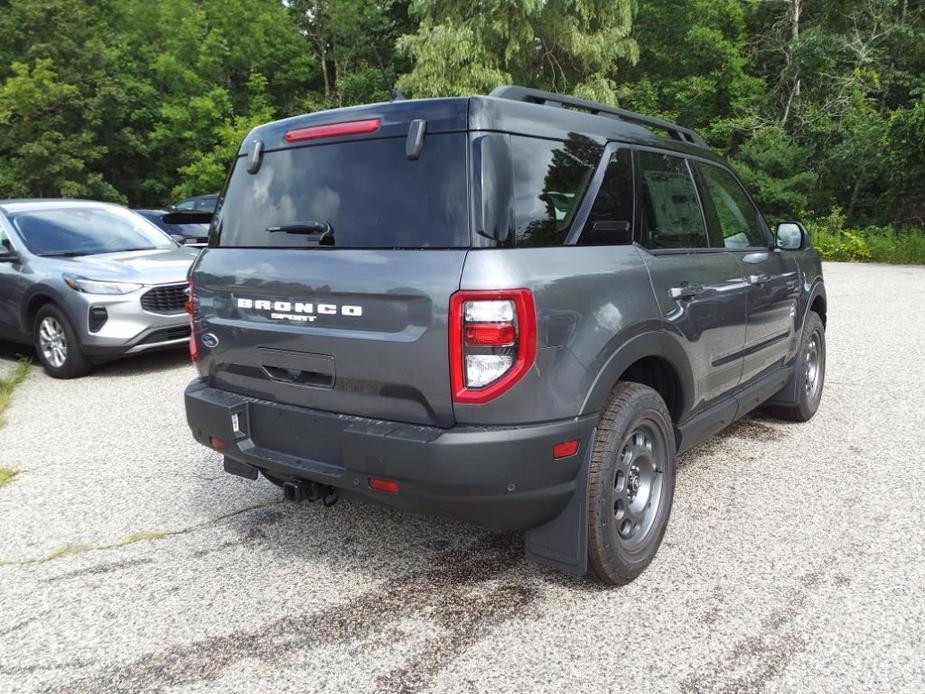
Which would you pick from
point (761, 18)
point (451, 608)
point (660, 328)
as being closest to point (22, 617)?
point (451, 608)

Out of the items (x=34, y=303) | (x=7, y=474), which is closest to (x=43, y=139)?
(x=34, y=303)

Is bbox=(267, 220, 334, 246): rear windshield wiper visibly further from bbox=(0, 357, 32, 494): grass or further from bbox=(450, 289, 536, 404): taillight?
bbox=(0, 357, 32, 494): grass

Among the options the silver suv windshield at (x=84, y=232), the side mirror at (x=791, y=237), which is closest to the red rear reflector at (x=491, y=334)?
the side mirror at (x=791, y=237)

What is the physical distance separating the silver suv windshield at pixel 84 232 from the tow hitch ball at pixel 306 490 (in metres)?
5.77

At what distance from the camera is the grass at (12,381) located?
6.29 metres

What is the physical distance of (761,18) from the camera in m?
32.7

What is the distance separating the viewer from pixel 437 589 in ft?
9.85

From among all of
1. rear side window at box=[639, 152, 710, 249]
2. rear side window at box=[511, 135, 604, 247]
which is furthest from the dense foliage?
rear side window at box=[511, 135, 604, 247]

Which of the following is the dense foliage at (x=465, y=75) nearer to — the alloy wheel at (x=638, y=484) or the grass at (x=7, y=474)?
the grass at (x=7, y=474)

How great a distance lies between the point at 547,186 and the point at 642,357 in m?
0.79

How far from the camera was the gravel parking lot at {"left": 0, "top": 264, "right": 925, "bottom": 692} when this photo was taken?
2475 millimetres

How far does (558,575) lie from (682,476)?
146cm

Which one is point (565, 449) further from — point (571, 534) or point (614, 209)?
point (614, 209)

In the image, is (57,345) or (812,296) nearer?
(812,296)
